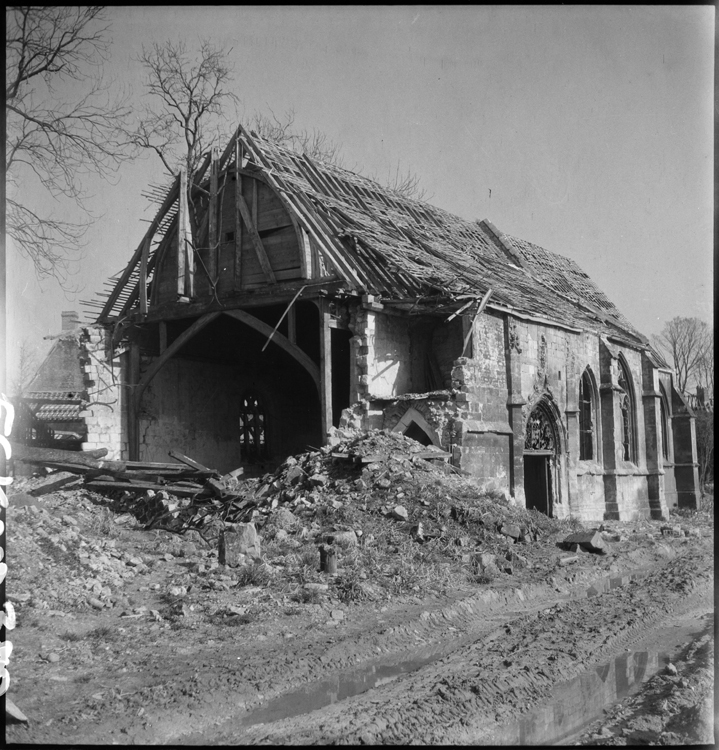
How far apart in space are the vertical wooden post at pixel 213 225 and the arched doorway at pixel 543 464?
8306mm

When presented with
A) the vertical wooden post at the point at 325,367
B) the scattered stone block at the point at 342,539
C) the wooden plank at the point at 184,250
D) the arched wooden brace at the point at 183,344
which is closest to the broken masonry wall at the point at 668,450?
the arched wooden brace at the point at 183,344

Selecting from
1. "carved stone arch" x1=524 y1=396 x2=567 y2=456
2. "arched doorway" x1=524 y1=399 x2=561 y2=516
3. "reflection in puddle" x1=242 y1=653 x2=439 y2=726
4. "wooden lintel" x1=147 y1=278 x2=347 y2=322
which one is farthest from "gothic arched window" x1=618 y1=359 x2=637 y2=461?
"reflection in puddle" x1=242 y1=653 x2=439 y2=726

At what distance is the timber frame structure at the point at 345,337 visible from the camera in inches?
631

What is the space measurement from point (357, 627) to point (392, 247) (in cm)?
1087

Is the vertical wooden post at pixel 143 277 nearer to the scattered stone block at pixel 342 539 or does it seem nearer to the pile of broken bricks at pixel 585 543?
the scattered stone block at pixel 342 539

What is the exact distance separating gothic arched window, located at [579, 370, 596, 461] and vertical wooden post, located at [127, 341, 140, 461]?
1200 cm

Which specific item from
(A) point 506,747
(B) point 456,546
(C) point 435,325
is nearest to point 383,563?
(B) point 456,546

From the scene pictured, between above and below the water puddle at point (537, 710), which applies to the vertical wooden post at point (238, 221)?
above

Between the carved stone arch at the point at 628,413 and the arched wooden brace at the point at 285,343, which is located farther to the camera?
the carved stone arch at the point at 628,413

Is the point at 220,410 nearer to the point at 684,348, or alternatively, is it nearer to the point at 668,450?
the point at 668,450

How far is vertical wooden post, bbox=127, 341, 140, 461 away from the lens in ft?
61.0

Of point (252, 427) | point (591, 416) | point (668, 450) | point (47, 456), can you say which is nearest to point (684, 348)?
point (668, 450)

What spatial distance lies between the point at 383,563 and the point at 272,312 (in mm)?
9762

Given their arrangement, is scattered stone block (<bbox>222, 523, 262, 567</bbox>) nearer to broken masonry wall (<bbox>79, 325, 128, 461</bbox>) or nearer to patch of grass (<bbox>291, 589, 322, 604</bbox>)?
patch of grass (<bbox>291, 589, 322, 604</bbox>)
